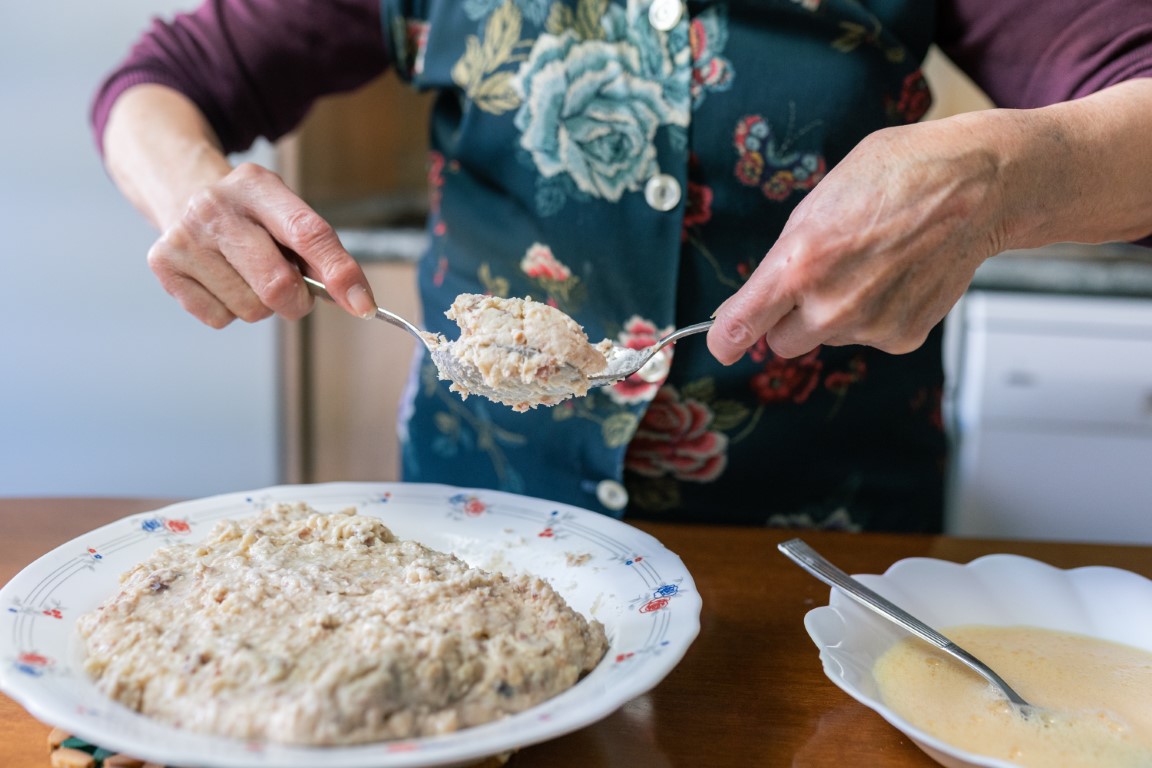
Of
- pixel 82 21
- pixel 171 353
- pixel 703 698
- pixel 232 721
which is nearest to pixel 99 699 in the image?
pixel 232 721

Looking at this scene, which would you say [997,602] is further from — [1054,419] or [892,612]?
[1054,419]

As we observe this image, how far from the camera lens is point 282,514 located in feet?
2.75

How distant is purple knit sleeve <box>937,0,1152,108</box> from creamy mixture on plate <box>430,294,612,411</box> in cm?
56

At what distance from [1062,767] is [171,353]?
1.98 metres

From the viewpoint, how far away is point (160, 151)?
1.05 m

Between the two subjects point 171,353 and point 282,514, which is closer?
point 282,514

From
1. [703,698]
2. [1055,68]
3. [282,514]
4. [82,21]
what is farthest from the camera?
[82,21]

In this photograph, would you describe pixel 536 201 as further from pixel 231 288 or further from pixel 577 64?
pixel 231 288

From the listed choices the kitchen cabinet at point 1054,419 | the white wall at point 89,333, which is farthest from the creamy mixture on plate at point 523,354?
the white wall at point 89,333

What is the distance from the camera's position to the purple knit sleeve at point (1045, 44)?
3.10 ft

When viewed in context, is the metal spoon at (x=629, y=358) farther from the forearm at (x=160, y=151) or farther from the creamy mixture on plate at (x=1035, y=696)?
the forearm at (x=160, y=151)

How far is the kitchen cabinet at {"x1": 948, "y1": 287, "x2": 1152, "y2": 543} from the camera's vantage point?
1763 millimetres

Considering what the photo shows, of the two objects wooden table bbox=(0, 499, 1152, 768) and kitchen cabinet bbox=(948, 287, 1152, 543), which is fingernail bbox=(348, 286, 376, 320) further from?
kitchen cabinet bbox=(948, 287, 1152, 543)

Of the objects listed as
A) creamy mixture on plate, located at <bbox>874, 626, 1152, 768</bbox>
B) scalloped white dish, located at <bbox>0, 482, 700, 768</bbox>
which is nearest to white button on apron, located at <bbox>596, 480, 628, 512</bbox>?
scalloped white dish, located at <bbox>0, 482, 700, 768</bbox>
